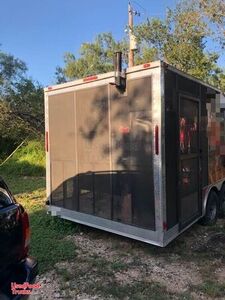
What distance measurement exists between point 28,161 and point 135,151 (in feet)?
34.1

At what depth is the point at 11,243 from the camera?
260cm

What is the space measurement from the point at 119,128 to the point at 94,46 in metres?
27.4

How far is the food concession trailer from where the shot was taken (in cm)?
448

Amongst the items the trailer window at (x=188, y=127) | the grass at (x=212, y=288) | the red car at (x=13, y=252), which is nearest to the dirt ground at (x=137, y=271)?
the grass at (x=212, y=288)

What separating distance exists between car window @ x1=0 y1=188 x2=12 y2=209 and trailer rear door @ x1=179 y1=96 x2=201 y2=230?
2773 mm

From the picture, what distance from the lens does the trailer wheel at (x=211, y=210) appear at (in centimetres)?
610

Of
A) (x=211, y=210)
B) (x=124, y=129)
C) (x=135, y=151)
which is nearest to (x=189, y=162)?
(x=135, y=151)

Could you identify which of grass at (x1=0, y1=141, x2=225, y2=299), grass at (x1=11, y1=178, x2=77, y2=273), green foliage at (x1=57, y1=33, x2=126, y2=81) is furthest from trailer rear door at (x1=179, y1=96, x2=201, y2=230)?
green foliage at (x1=57, y1=33, x2=126, y2=81)

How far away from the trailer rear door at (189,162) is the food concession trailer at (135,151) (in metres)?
0.01

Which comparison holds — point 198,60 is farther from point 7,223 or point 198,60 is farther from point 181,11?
point 7,223

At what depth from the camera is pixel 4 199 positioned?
2734 mm

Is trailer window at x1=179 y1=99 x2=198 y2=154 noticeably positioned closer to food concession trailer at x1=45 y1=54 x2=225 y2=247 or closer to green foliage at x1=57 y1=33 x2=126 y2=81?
food concession trailer at x1=45 y1=54 x2=225 y2=247

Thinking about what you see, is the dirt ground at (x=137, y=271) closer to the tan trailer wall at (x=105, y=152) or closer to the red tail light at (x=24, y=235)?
the tan trailer wall at (x=105, y=152)

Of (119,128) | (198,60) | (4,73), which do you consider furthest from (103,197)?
(4,73)
